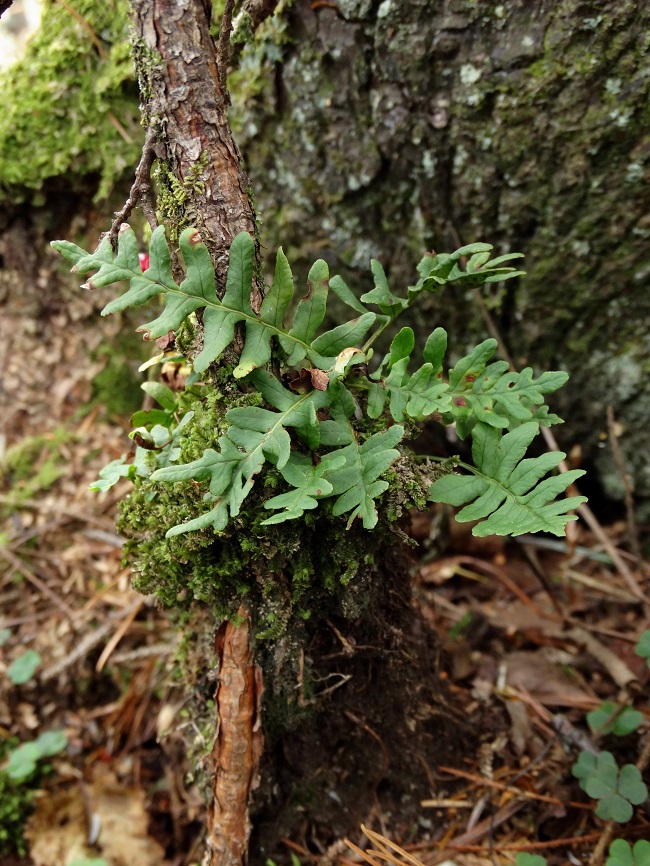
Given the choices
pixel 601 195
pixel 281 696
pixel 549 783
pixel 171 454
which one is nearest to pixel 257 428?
pixel 171 454

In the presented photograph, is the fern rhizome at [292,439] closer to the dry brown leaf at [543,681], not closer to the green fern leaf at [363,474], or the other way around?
the green fern leaf at [363,474]

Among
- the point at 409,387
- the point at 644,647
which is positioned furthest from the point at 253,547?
the point at 644,647

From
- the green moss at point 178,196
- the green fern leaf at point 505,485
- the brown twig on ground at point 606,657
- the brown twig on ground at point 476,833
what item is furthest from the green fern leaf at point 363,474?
the brown twig on ground at point 606,657

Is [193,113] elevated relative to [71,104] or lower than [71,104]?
lower

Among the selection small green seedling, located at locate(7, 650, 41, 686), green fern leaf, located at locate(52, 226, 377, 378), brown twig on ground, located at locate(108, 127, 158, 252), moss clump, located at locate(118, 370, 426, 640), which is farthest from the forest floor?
brown twig on ground, located at locate(108, 127, 158, 252)

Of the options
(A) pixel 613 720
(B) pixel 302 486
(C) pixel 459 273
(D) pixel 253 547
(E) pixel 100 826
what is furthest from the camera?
(E) pixel 100 826

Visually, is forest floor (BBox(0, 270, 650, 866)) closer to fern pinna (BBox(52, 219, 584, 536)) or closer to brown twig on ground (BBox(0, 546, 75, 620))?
brown twig on ground (BBox(0, 546, 75, 620))

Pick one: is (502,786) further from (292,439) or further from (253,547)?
(292,439)
